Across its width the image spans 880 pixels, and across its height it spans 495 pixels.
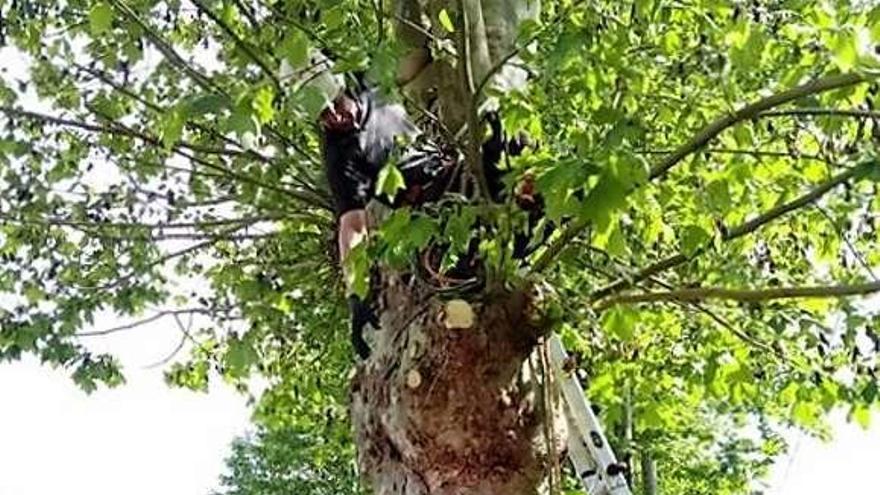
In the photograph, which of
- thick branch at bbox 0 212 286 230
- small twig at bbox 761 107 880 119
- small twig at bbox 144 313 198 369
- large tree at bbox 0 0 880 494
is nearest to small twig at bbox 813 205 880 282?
large tree at bbox 0 0 880 494

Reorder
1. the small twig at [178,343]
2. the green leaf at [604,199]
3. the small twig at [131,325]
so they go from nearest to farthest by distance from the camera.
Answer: the green leaf at [604,199] < the small twig at [131,325] < the small twig at [178,343]

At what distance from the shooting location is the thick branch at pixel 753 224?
274 cm

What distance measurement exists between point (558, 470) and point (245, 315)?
6.69 ft

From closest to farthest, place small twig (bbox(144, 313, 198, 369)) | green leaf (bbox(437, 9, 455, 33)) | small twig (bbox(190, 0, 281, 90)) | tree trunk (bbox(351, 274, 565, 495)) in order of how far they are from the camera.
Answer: small twig (bbox(190, 0, 281, 90))
green leaf (bbox(437, 9, 455, 33))
tree trunk (bbox(351, 274, 565, 495))
small twig (bbox(144, 313, 198, 369))

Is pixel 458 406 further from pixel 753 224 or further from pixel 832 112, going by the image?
pixel 832 112

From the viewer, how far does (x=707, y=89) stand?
9.93 feet

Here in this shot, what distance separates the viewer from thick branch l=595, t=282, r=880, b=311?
312 cm

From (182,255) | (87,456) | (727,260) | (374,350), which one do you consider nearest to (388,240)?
(374,350)

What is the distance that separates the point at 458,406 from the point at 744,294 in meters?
0.83

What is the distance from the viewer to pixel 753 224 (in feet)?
10.3

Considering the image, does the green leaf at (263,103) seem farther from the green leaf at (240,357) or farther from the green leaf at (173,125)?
the green leaf at (240,357)

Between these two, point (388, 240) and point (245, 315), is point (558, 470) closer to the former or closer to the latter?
point (388, 240)

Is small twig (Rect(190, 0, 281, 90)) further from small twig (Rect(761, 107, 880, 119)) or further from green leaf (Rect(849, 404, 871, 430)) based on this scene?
green leaf (Rect(849, 404, 871, 430))

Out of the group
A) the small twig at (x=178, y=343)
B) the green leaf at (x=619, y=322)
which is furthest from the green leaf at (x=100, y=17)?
the small twig at (x=178, y=343)
